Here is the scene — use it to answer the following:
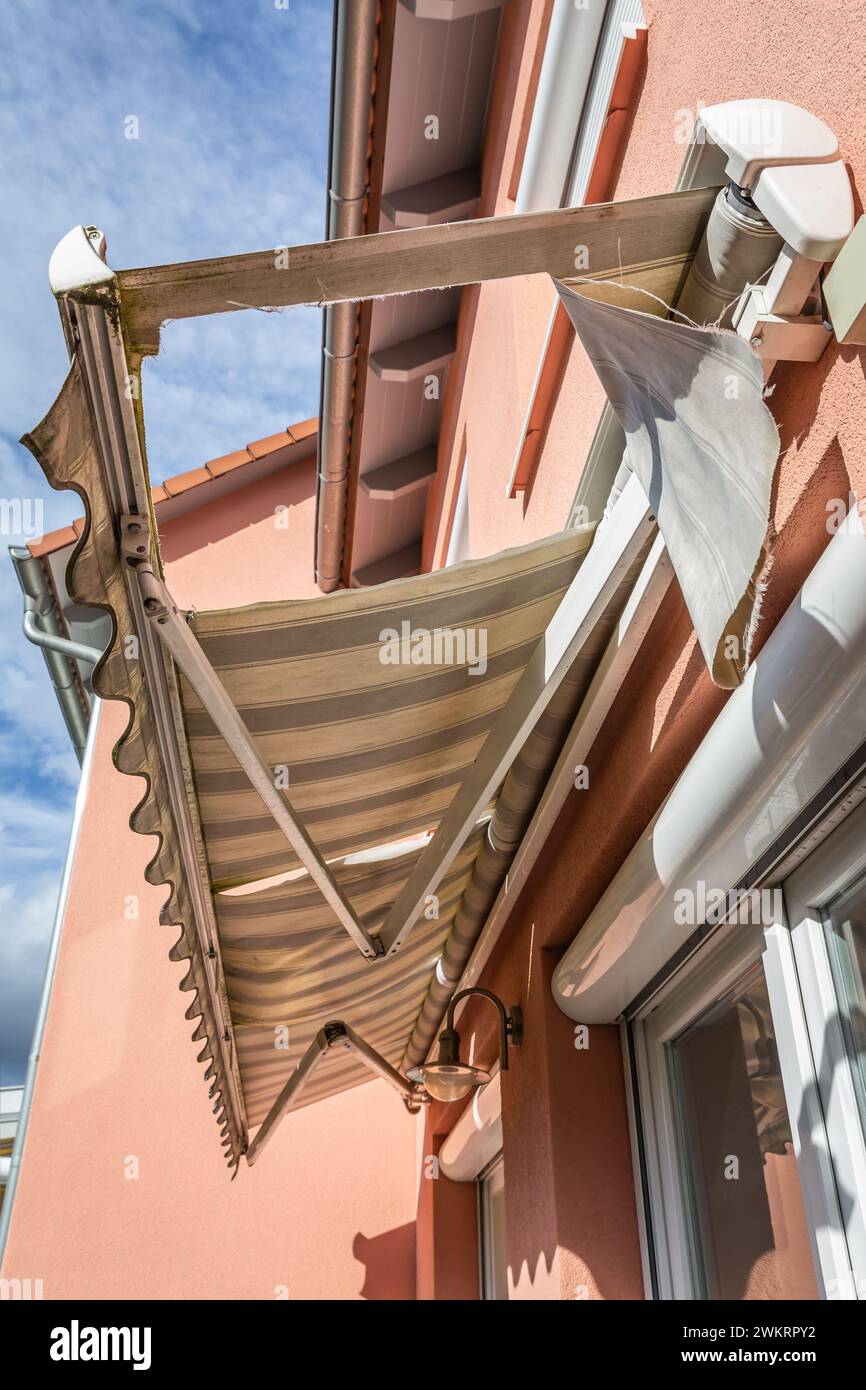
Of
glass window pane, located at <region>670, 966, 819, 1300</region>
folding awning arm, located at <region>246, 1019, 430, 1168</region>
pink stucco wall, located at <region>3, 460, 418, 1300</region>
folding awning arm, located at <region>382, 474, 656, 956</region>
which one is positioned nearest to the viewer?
folding awning arm, located at <region>382, 474, 656, 956</region>

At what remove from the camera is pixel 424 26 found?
611 cm

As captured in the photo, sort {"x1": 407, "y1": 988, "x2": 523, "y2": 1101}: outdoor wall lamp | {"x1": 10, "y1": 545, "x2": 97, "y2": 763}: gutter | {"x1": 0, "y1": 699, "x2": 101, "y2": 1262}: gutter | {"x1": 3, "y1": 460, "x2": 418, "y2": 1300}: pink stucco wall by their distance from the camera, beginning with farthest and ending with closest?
{"x1": 10, "y1": 545, "x2": 97, "y2": 763}: gutter, {"x1": 0, "y1": 699, "x2": 101, "y2": 1262}: gutter, {"x1": 3, "y1": 460, "x2": 418, "y2": 1300}: pink stucco wall, {"x1": 407, "y1": 988, "x2": 523, "y2": 1101}: outdoor wall lamp

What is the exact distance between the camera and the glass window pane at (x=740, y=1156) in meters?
3.07

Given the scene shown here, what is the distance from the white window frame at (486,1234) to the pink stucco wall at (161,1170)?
1226mm

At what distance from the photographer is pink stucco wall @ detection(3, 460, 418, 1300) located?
28.8ft

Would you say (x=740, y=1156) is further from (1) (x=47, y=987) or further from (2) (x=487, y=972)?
(1) (x=47, y=987)

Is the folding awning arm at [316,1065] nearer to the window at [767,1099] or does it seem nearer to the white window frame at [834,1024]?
the window at [767,1099]

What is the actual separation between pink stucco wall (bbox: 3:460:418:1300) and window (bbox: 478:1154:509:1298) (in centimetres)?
129

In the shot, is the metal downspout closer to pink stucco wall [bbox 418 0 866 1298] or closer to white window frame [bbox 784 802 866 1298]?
pink stucco wall [bbox 418 0 866 1298]

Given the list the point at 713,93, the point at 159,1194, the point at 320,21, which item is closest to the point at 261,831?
the point at 713,93

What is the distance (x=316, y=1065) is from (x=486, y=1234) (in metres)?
3.34

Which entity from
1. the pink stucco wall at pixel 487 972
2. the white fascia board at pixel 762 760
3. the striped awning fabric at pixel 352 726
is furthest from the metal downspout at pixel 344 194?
the white fascia board at pixel 762 760

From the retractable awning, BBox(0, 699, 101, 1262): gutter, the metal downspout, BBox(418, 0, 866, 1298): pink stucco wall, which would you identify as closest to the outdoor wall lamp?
BBox(418, 0, 866, 1298): pink stucco wall
